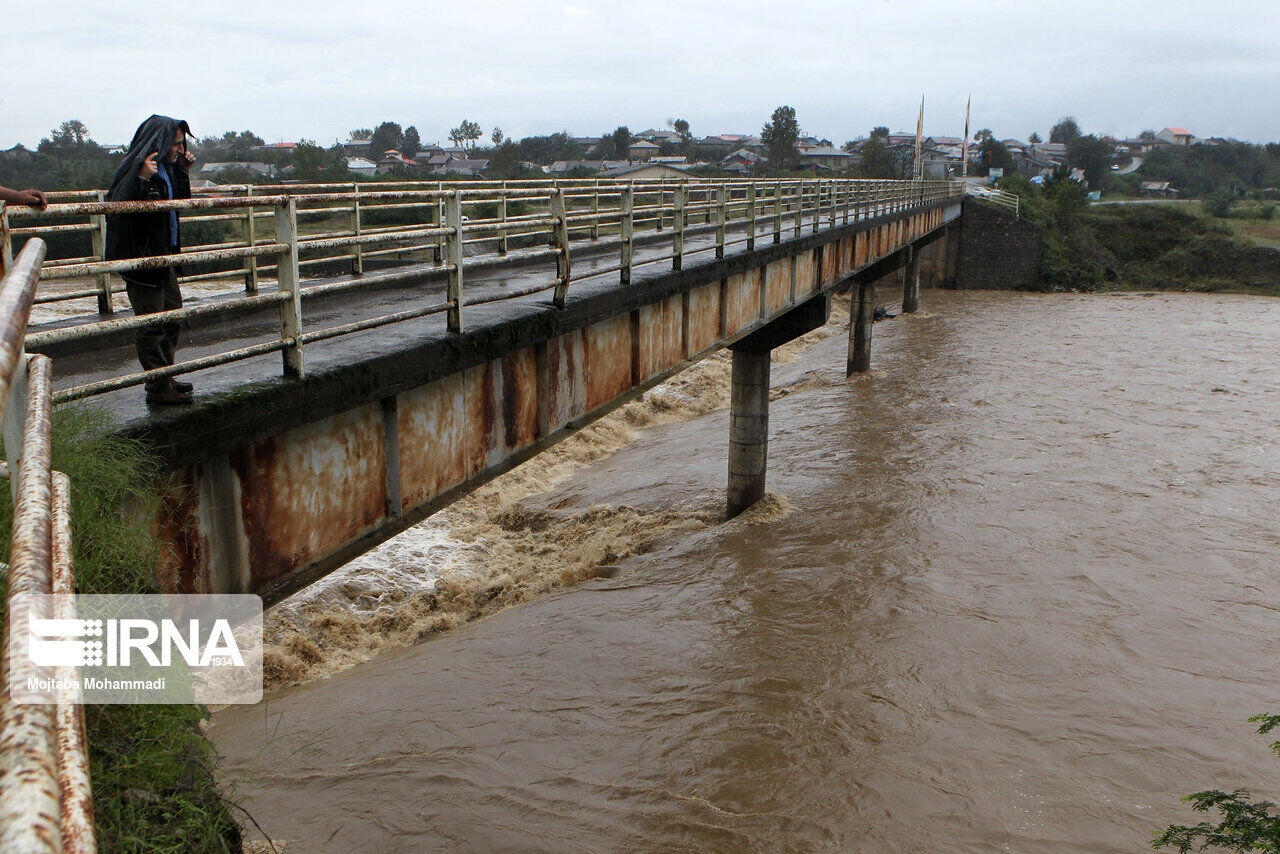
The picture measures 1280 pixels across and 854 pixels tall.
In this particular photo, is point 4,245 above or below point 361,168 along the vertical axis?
below

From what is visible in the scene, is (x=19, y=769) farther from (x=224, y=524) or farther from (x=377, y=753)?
(x=377, y=753)

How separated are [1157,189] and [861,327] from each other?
331 ft

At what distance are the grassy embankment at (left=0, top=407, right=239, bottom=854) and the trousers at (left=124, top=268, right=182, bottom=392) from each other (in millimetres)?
454

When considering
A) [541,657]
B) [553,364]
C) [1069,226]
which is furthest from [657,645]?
[1069,226]

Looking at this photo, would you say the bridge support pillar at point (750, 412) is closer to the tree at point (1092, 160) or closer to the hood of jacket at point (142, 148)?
the hood of jacket at point (142, 148)

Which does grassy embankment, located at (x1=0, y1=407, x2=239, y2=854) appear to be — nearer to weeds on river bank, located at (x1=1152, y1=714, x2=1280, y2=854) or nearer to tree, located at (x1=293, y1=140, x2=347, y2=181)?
weeds on river bank, located at (x1=1152, y1=714, x2=1280, y2=854)

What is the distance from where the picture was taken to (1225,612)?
36.0ft

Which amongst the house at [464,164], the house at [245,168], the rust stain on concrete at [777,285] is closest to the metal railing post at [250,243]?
the rust stain on concrete at [777,285]

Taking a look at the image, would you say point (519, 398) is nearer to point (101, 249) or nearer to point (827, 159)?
point (101, 249)

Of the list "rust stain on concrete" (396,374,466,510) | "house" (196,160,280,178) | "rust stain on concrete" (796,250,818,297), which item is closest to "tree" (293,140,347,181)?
"house" (196,160,280,178)

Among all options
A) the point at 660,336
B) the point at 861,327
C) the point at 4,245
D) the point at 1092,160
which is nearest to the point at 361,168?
the point at 861,327

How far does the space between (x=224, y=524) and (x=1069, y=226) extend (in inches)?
2125

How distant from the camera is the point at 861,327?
2703 centimetres

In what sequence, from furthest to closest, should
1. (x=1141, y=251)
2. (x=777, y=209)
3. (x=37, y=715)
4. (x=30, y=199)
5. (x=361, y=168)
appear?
(x=361, y=168) < (x=1141, y=251) < (x=777, y=209) < (x=30, y=199) < (x=37, y=715)
